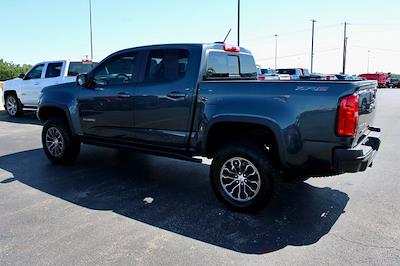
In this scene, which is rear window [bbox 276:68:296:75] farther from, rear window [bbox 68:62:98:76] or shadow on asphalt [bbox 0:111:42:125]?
shadow on asphalt [bbox 0:111:42:125]

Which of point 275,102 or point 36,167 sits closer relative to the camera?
point 275,102

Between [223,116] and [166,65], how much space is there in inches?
50.1

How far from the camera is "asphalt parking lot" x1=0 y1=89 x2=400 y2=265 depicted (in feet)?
11.1

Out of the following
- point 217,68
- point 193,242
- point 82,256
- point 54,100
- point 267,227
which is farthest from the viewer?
point 54,100

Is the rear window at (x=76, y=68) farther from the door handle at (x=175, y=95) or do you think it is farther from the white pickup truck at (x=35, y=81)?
the door handle at (x=175, y=95)

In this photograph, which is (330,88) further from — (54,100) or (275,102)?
(54,100)

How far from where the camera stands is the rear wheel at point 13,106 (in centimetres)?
1372

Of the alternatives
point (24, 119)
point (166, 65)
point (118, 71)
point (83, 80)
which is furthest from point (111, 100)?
point (24, 119)

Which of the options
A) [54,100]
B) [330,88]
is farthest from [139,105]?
[330,88]

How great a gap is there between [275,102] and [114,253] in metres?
2.22

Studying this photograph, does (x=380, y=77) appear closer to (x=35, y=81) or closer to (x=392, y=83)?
(x=392, y=83)

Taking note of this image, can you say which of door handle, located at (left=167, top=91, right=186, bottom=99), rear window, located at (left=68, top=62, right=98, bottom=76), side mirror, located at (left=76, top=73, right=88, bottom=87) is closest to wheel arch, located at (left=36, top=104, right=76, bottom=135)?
side mirror, located at (left=76, top=73, right=88, bottom=87)

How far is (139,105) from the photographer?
5.28 meters

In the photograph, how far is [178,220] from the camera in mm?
4176
